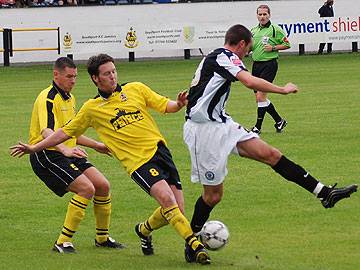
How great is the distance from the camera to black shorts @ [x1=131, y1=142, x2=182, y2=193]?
969 cm

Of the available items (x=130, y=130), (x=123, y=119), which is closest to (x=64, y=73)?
(x=123, y=119)

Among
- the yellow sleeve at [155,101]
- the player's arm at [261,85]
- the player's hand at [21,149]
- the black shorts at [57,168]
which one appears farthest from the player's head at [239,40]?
the player's hand at [21,149]

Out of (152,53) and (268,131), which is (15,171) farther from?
(152,53)

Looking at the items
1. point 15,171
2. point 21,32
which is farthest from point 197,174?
point 21,32

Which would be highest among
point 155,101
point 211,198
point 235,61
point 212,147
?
point 235,61

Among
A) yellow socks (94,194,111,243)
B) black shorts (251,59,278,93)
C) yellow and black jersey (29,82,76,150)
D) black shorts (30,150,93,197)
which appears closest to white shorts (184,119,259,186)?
yellow socks (94,194,111,243)

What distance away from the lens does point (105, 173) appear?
15500 mm

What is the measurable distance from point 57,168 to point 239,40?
7.32 feet

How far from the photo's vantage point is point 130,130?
9.93 metres

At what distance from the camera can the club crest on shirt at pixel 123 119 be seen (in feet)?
32.7

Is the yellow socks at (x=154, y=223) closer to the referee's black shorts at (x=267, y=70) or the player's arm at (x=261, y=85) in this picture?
the player's arm at (x=261, y=85)

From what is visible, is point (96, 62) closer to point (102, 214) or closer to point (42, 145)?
point (42, 145)

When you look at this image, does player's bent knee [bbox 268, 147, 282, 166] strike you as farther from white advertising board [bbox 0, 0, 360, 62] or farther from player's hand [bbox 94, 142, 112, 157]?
white advertising board [bbox 0, 0, 360, 62]

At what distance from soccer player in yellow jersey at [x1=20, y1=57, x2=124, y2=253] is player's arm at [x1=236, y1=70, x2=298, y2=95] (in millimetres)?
1707
